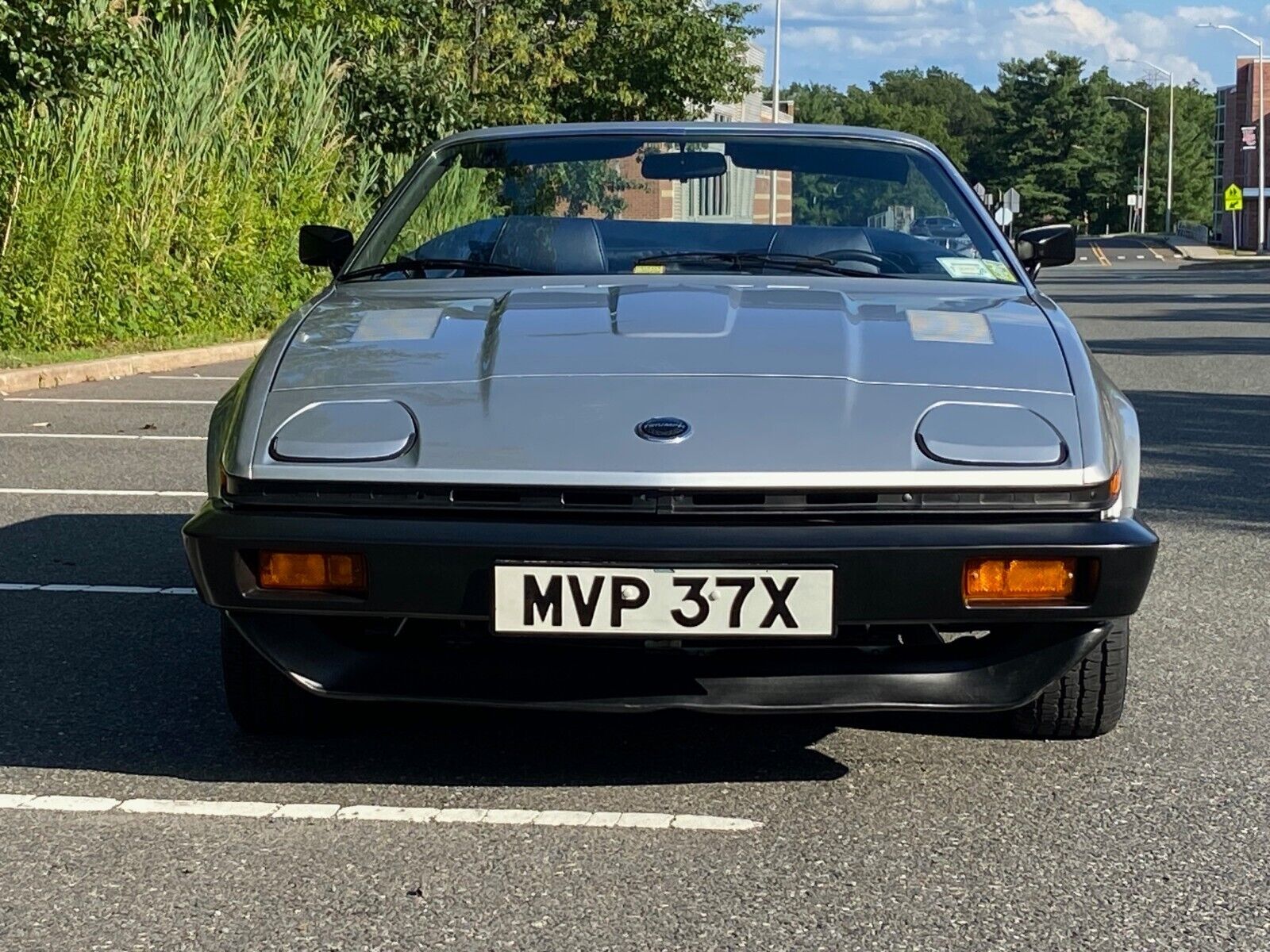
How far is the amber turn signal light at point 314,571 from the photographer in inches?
129

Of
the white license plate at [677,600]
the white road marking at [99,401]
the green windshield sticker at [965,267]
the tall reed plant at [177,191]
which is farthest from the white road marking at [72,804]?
the tall reed plant at [177,191]

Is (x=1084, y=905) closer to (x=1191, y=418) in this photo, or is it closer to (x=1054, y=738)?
(x=1054, y=738)

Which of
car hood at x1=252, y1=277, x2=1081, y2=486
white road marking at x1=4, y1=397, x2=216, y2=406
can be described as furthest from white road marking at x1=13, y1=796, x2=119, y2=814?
white road marking at x1=4, y1=397, x2=216, y2=406

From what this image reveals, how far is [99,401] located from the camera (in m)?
11.6

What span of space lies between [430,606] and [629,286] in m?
1.28

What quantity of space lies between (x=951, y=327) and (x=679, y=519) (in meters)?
0.95

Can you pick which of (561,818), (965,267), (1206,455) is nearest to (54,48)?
(1206,455)

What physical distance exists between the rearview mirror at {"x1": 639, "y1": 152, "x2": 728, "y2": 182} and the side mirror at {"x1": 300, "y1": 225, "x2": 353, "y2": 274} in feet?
2.77

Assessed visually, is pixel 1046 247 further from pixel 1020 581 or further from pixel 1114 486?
pixel 1020 581

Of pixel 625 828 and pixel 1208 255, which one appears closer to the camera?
pixel 625 828

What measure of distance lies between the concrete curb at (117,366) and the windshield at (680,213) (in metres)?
7.78

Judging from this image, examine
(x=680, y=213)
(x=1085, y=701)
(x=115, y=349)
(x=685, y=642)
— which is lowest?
(x=115, y=349)

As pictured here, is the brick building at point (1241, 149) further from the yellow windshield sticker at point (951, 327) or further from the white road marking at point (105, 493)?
Answer: the yellow windshield sticker at point (951, 327)

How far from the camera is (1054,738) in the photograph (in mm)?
3945
